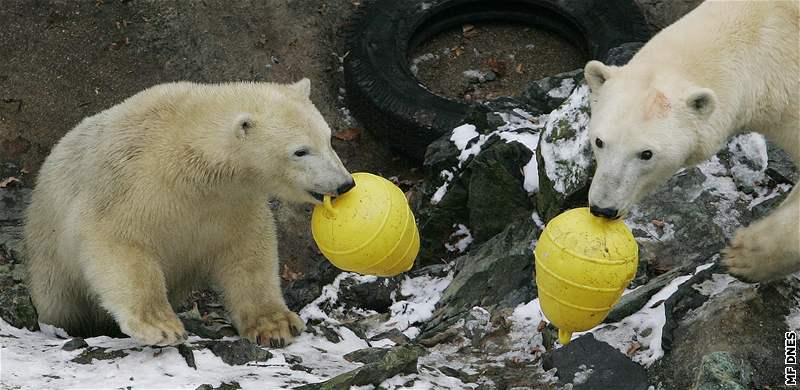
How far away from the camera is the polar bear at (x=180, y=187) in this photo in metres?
4.96

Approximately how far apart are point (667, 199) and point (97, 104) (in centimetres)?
578

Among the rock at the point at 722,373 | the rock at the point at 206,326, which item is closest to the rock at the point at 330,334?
the rock at the point at 206,326

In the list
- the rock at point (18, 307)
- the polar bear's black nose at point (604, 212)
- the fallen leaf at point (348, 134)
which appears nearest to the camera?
the polar bear's black nose at point (604, 212)

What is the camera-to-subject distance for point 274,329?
550cm

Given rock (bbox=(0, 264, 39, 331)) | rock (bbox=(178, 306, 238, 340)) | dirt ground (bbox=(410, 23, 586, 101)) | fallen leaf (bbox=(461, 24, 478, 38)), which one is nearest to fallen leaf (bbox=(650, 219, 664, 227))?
rock (bbox=(178, 306, 238, 340))

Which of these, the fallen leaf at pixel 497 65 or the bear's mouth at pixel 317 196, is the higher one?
the bear's mouth at pixel 317 196

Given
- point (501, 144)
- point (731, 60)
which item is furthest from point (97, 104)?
point (731, 60)

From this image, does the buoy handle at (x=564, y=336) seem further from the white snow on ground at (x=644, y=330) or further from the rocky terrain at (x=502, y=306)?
the white snow on ground at (x=644, y=330)

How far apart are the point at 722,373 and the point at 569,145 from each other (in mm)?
2212

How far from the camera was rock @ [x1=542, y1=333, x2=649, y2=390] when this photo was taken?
180 inches

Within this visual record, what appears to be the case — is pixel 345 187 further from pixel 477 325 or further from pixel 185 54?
pixel 185 54

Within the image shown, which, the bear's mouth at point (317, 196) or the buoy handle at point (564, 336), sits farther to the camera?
the bear's mouth at point (317, 196)

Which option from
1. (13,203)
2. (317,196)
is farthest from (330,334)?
(13,203)

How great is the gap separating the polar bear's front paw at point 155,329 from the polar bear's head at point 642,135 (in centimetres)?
218
